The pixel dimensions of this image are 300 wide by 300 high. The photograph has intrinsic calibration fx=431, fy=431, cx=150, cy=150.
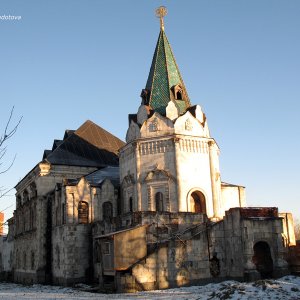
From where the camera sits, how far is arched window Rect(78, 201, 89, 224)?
33969 millimetres

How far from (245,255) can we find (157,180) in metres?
9.92

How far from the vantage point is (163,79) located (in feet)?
119

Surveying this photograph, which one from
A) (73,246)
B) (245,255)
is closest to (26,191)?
(73,246)

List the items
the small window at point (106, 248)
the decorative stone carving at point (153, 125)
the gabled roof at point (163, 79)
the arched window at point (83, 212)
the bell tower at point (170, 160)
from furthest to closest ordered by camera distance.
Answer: the gabled roof at point (163, 79)
the arched window at point (83, 212)
the decorative stone carving at point (153, 125)
the bell tower at point (170, 160)
the small window at point (106, 248)

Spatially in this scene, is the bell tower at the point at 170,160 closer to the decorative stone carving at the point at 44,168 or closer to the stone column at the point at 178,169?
the stone column at the point at 178,169

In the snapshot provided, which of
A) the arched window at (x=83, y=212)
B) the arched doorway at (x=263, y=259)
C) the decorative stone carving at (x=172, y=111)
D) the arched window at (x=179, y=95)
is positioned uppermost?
the arched window at (x=179, y=95)

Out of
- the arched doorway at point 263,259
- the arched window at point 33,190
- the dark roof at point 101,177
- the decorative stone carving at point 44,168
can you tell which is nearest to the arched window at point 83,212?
the dark roof at point 101,177

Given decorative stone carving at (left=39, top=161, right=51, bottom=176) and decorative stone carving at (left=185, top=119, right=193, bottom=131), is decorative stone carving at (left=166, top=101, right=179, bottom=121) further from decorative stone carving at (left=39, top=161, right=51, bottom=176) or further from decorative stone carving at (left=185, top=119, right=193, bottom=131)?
decorative stone carving at (left=39, top=161, right=51, bottom=176)

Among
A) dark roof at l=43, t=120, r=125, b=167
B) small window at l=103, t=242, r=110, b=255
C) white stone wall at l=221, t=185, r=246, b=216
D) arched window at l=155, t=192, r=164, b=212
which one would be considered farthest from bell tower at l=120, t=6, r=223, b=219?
dark roof at l=43, t=120, r=125, b=167

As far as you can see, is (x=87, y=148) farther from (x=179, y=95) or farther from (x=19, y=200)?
(x=179, y=95)

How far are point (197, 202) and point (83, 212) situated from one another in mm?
9068

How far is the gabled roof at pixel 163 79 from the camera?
3506 centimetres

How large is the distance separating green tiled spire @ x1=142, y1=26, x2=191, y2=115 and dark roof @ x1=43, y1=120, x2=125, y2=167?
10.1 m

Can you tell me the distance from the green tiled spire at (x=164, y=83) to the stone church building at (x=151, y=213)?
90 mm
